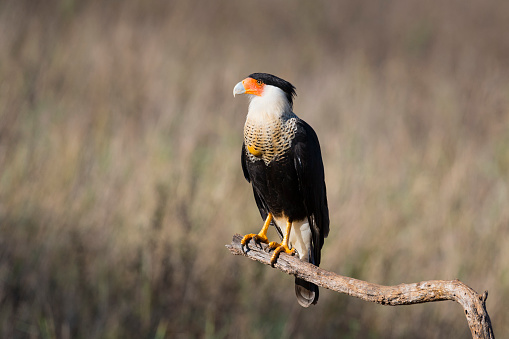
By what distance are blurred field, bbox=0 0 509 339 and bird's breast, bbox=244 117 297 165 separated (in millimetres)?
2711

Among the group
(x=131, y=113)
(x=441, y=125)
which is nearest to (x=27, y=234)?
(x=131, y=113)

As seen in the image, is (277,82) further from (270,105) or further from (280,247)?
(280,247)

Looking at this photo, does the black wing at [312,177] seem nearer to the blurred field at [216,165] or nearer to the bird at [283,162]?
the bird at [283,162]

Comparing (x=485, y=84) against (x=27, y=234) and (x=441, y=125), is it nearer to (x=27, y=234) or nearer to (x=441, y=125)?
(x=441, y=125)

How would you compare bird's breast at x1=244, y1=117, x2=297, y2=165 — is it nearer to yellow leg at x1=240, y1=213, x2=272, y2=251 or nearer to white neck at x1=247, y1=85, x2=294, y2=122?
white neck at x1=247, y1=85, x2=294, y2=122

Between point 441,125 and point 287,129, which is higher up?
point 441,125

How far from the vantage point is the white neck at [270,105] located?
202 centimetres

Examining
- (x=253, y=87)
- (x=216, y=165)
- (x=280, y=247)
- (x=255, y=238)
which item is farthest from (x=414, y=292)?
(x=216, y=165)

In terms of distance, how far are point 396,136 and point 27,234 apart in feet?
13.7

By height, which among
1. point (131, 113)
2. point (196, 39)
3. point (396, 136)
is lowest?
point (131, 113)

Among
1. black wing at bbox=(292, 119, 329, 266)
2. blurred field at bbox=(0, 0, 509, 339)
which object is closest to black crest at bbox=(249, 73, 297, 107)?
black wing at bbox=(292, 119, 329, 266)

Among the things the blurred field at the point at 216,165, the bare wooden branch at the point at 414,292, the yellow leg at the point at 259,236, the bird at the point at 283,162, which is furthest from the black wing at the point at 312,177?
the blurred field at the point at 216,165

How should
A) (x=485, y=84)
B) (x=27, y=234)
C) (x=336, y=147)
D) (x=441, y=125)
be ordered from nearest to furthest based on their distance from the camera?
(x=27, y=234), (x=336, y=147), (x=441, y=125), (x=485, y=84)

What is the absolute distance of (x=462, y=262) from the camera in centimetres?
571
